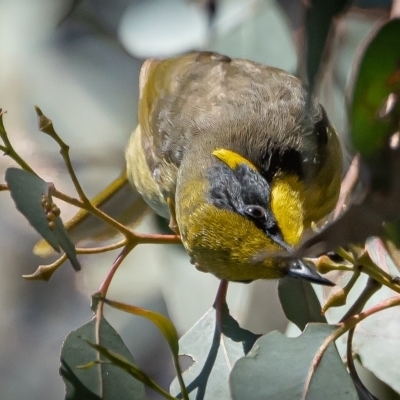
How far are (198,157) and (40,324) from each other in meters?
2.47

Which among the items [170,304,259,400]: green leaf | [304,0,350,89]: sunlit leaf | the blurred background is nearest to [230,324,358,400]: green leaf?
[170,304,259,400]: green leaf

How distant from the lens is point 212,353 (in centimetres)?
140

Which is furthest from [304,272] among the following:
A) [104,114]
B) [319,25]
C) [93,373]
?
[104,114]

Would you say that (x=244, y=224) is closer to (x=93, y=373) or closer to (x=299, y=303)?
(x=299, y=303)

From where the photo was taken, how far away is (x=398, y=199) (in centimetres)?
87

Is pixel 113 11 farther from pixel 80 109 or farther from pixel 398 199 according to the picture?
pixel 398 199

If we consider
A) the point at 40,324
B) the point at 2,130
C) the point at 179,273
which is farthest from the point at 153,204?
the point at 40,324

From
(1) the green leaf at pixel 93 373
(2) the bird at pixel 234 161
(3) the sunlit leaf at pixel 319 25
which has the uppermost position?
(3) the sunlit leaf at pixel 319 25

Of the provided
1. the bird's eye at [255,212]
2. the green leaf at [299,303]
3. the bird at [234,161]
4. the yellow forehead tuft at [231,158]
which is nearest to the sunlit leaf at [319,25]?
the bird at [234,161]

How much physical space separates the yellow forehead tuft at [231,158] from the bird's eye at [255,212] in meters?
0.22

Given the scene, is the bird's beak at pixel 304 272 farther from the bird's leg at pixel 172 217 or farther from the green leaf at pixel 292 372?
the bird's leg at pixel 172 217

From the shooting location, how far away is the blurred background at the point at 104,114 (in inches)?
73.6

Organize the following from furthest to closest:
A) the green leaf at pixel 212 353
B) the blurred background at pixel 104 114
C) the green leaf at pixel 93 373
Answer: the blurred background at pixel 104 114 < the green leaf at pixel 212 353 < the green leaf at pixel 93 373

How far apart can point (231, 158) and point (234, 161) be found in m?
0.02
